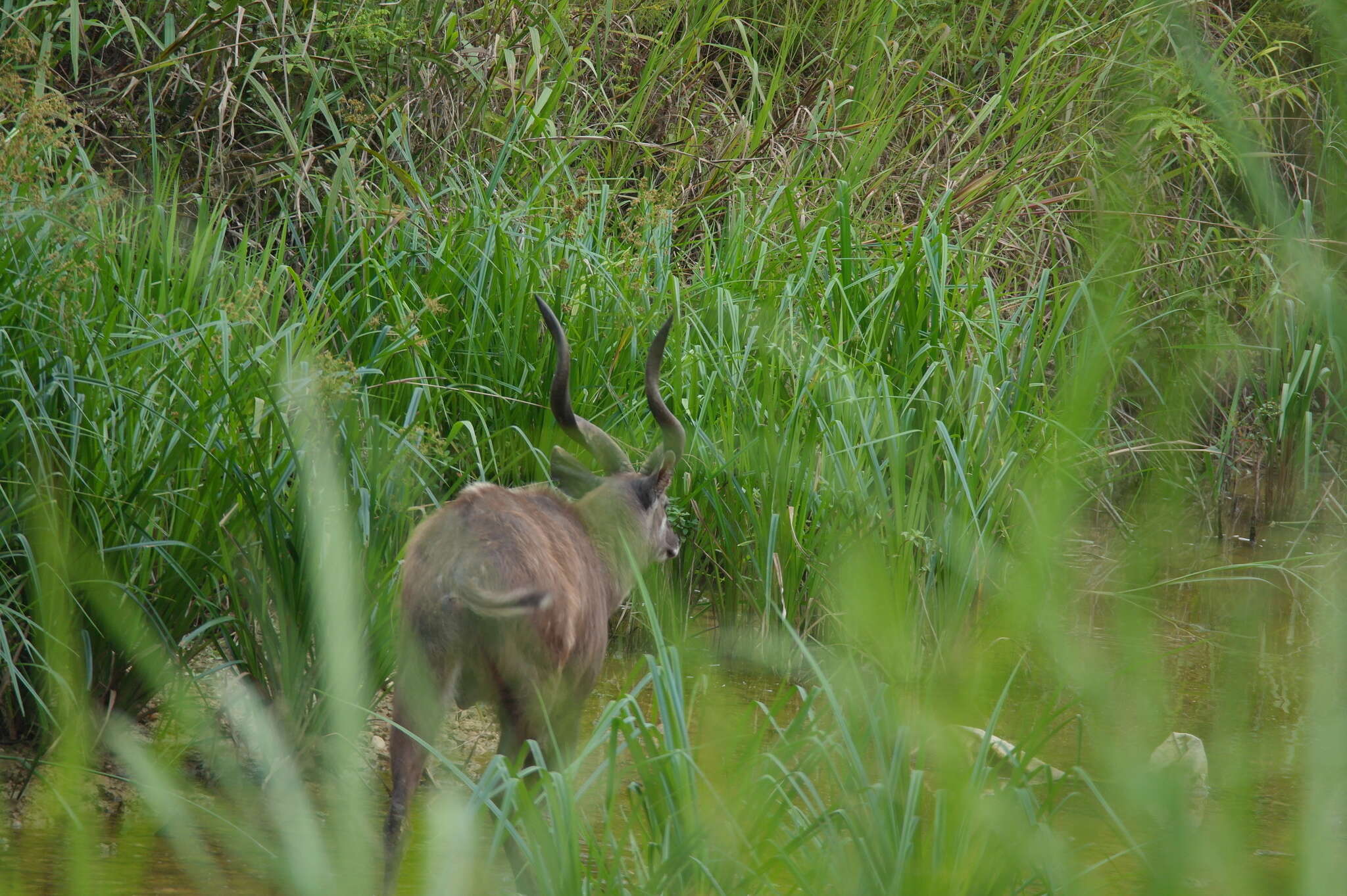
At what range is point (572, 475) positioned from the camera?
4.39m

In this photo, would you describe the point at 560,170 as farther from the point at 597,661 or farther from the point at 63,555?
the point at 63,555

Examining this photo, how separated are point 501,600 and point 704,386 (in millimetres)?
2513

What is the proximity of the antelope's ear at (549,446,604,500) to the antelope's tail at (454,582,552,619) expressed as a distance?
1094 mm

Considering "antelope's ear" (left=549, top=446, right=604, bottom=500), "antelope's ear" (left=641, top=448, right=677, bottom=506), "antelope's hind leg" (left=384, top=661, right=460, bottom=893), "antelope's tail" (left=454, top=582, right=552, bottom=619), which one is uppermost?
"antelope's tail" (left=454, top=582, right=552, bottom=619)

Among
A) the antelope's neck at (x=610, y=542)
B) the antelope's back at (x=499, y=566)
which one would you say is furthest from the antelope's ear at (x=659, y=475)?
the antelope's back at (x=499, y=566)

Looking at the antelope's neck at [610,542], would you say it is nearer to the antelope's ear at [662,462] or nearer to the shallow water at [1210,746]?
the antelope's ear at [662,462]

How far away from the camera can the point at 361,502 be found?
3.99m

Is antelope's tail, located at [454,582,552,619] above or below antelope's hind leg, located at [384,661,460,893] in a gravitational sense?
above

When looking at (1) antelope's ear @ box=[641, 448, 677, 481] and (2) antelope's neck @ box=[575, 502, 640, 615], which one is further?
(1) antelope's ear @ box=[641, 448, 677, 481]

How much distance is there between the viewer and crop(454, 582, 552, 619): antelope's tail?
3074mm

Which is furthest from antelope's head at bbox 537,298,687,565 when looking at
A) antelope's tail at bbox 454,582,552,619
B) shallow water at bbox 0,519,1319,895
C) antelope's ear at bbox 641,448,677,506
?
shallow water at bbox 0,519,1319,895

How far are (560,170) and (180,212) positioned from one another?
1.76 metres

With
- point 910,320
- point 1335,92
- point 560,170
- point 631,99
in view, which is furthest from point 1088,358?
point 631,99

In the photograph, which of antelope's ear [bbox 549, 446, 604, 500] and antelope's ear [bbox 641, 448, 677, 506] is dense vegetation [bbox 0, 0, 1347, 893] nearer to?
antelope's ear [bbox 549, 446, 604, 500]
